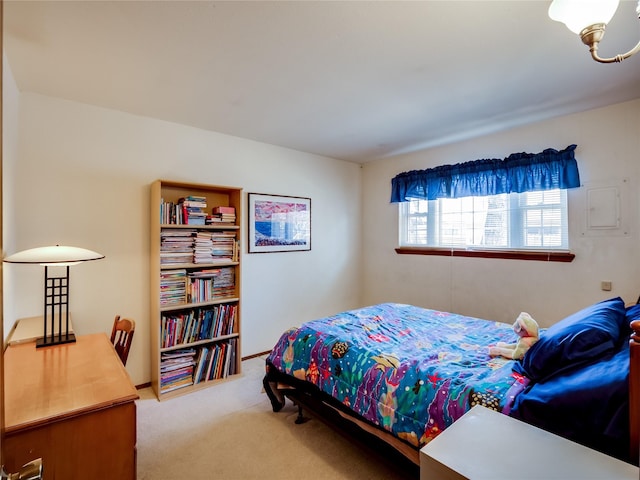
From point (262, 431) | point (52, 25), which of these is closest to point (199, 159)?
point (52, 25)

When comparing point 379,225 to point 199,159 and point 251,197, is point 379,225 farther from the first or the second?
point 199,159

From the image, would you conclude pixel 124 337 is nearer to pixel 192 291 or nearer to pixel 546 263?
pixel 192 291

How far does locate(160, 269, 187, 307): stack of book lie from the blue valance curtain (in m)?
2.71

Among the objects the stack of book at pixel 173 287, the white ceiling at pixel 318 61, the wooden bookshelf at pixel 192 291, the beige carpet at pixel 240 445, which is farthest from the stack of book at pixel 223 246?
the beige carpet at pixel 240 445

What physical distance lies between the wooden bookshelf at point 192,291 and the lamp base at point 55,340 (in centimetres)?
70

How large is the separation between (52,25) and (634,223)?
413cm

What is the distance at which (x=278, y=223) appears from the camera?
3840mm

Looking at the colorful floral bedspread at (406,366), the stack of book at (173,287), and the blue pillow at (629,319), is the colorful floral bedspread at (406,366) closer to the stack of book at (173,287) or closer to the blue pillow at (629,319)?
the blue pillow at (629,319)

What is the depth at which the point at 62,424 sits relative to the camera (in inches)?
49.3

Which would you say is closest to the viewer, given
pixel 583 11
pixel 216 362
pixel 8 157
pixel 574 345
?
pixel 583 11

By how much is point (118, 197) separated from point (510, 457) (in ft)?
10.2

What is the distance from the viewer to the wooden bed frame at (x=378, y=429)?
108 cm

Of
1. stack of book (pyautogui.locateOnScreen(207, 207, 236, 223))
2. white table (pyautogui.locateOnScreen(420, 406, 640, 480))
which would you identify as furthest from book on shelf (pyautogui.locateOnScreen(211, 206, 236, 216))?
white table (pyautogui.locateOnScreen(420, 406, 640, 480))

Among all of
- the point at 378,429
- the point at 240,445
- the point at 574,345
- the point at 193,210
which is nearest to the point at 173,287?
the point at 193,210
